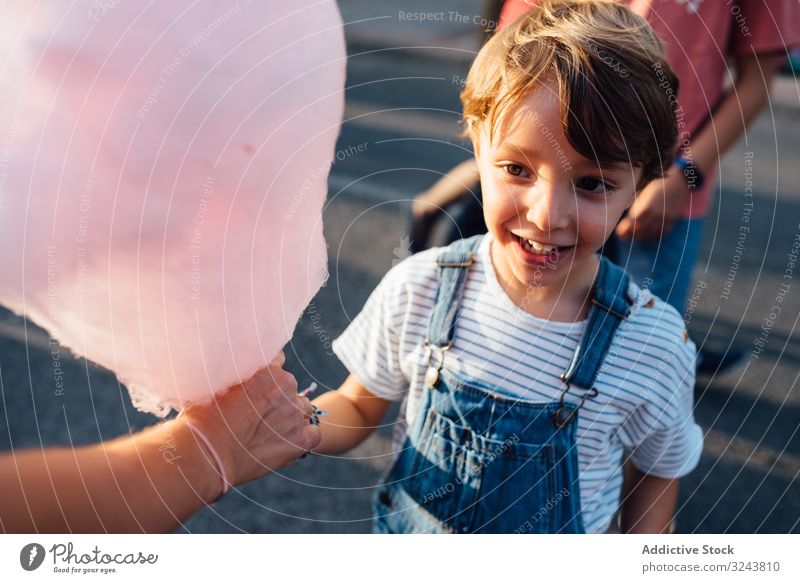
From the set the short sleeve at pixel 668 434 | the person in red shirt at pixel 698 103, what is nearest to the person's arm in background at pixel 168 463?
the short sleeve at pixel 668 434

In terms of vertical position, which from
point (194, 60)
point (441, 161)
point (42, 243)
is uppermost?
point (441, 161)

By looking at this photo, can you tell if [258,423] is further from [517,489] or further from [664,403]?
[664,403]

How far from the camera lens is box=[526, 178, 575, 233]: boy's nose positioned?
95 centimetres

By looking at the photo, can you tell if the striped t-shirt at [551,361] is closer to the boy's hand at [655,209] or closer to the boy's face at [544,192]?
the boy's face at [544,192]

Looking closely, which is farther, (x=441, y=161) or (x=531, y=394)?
(x=441, y=161)

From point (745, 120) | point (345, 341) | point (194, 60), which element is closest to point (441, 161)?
point (745, 120)

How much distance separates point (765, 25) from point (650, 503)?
2.94 feet

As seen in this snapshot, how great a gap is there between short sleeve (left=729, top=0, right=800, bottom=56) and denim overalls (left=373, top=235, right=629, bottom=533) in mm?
643

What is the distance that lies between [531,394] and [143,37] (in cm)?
67

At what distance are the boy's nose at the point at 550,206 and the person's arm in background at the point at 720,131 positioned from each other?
21.3 inches

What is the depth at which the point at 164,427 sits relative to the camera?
102 centimetres

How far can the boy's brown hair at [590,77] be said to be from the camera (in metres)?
0.94
